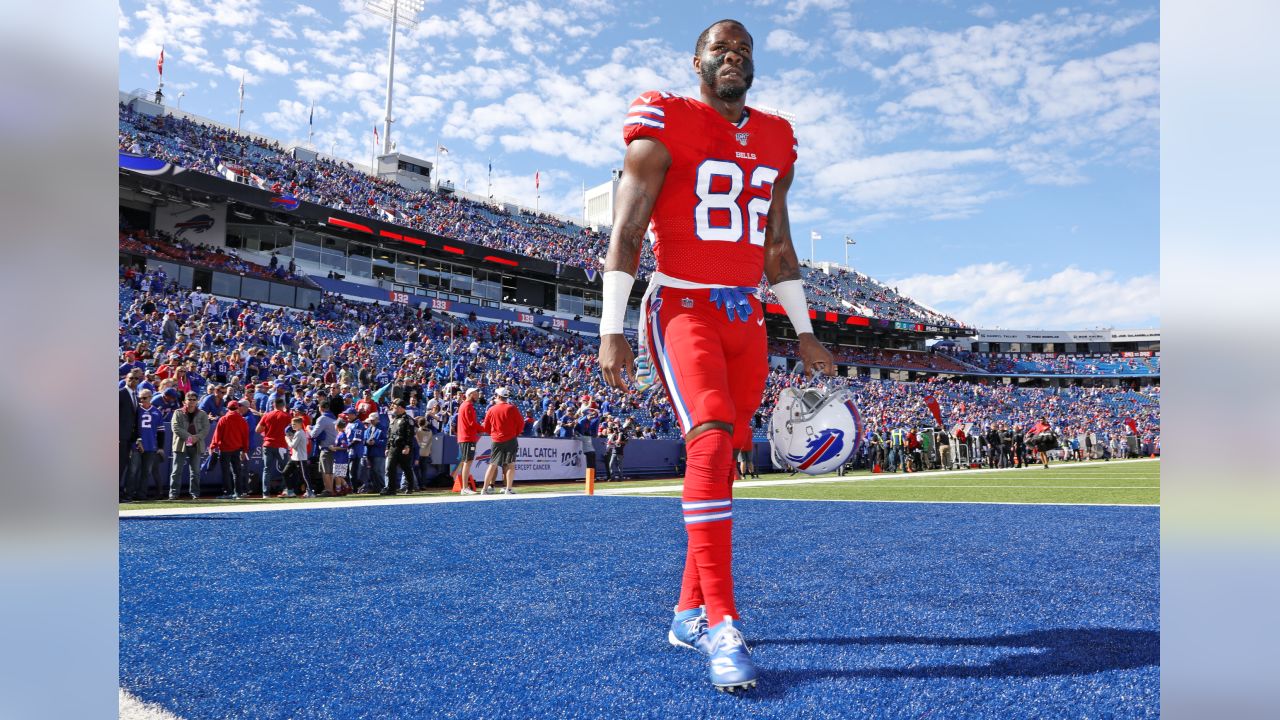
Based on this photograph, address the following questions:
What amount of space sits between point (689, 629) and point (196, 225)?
34052mm

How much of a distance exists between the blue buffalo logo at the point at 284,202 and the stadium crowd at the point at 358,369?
4984 millimetres

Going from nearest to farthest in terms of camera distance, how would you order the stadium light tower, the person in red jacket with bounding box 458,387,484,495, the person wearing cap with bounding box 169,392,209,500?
the person wearing cap with bounding box 169,392,209,500, the person in red jacket with bounding box 458,387,484,495, the stadium light tower

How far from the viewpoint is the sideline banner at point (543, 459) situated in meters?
15.6

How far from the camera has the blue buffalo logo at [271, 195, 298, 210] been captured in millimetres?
29625

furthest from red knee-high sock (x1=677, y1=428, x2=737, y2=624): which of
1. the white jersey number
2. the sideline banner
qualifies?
the sideline banner

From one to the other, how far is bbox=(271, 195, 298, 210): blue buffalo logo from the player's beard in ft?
102

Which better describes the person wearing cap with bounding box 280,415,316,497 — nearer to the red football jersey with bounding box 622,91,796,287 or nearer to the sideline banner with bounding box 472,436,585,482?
the sideline banner with bounding box 472,436,585,482

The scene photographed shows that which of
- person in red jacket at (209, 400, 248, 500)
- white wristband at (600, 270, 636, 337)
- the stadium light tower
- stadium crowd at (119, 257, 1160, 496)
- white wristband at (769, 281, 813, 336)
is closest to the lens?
white wristband at (600, 270, 636, 337)

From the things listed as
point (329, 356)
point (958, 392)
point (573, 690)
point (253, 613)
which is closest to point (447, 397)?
Result: point (329, 356)

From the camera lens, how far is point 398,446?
41.2 ft

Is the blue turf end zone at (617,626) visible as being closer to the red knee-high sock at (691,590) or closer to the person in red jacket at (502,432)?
the red knee-high sock at (691,590)

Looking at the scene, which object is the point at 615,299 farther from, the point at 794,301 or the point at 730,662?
the point at 730,662

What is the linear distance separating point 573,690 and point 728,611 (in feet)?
1.95
